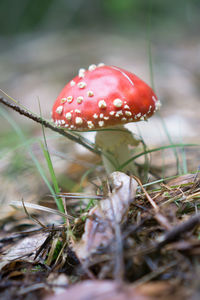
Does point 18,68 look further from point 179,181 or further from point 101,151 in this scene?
point 179,181

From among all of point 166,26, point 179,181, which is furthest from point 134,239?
point 166,26

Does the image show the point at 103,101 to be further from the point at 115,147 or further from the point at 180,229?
the point at 180,229

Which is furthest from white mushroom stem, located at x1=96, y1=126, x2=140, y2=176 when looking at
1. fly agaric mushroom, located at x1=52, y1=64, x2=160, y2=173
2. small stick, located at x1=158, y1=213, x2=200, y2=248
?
small stick, located at x1=158, y1=213, x2=200, y2=248

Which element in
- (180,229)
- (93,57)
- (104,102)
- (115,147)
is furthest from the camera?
(93,57)

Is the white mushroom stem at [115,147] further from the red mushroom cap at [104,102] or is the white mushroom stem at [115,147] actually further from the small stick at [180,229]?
the small stick at [180,229]

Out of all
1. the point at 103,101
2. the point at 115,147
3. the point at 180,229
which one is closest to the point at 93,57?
the point at 115,147
